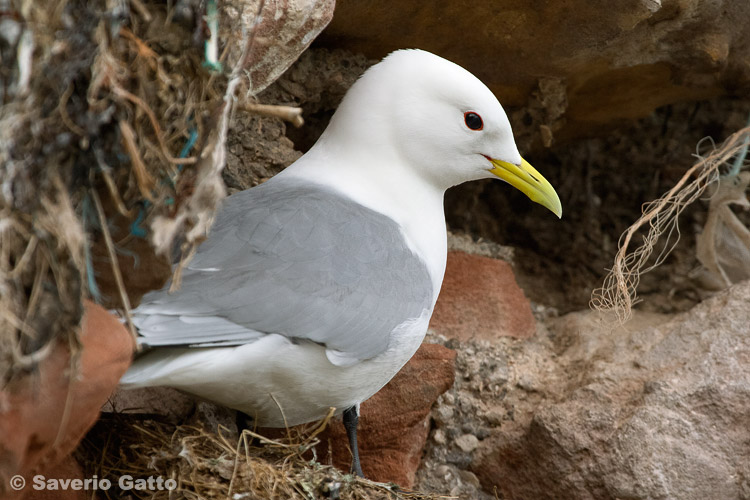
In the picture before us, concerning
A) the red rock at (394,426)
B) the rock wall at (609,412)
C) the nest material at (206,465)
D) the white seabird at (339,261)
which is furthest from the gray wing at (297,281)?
the rock wall at (609,412)

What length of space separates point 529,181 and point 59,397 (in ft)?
4.10

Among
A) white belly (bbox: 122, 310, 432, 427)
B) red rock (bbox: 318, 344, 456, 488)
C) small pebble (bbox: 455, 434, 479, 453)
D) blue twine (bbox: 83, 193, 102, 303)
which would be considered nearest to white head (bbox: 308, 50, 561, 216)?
white belly (bbox: 122, 310, 432, 427)

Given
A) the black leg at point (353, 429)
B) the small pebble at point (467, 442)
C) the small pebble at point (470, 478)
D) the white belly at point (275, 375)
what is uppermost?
the white belly at point (275, 375)

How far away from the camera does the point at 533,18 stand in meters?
2.44

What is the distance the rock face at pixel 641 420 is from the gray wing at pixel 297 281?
61 cm

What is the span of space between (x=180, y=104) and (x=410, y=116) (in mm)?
834

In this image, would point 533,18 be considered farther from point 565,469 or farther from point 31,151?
point 31,151

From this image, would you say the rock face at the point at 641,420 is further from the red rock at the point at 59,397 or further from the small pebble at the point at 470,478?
the red rock at the point at 59,397

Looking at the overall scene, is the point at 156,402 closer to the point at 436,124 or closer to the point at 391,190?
the point at 391,190

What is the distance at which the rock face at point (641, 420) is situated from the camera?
220 cm

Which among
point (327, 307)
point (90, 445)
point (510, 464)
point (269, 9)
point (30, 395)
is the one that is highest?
point (269, 9)

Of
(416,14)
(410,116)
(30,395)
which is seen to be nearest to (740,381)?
(410,116)

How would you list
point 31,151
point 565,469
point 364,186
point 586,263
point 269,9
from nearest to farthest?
point 31,151
point 269,9
point 364,186
point 565,469
point 586,263

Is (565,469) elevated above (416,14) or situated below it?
below
